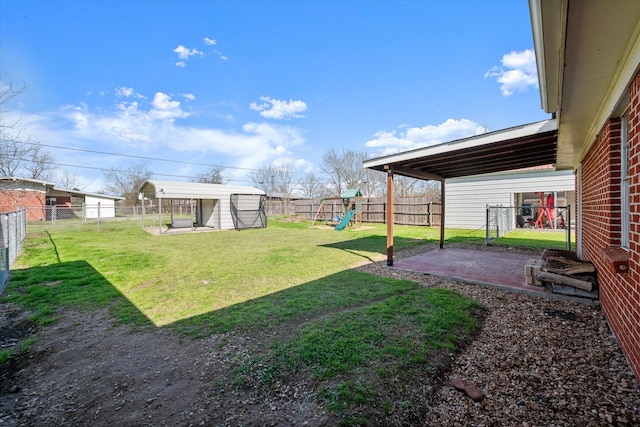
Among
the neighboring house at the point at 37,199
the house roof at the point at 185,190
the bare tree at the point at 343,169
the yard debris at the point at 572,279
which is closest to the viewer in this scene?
the yard debris at the point at 572,279

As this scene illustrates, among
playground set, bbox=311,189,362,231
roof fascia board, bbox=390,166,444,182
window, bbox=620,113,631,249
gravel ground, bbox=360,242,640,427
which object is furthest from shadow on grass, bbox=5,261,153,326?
playground set, bbox=311,189,362,231

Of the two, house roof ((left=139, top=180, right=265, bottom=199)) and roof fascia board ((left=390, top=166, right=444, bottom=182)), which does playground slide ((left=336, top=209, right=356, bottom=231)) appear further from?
roof fascia board ((left=390, top=166, right=444, bottom=182))

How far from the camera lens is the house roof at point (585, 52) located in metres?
1.37

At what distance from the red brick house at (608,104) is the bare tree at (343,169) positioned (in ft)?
97.6

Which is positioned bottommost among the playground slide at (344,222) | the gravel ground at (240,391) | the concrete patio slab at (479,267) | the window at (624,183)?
the gravel ground at (240,391)

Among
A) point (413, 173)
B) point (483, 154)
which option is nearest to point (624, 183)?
point (483, 154)

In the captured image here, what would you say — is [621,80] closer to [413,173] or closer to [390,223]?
[390,223]

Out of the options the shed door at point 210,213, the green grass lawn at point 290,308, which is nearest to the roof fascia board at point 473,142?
the green grass lawn at point 290,308

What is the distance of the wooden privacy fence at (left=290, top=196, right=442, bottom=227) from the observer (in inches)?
614

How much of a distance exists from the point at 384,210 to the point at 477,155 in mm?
11443

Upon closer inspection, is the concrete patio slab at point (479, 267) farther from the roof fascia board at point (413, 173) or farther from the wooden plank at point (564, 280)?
the roof fascia board at point (413, 173)

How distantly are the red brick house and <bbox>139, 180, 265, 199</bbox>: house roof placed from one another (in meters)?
14.5

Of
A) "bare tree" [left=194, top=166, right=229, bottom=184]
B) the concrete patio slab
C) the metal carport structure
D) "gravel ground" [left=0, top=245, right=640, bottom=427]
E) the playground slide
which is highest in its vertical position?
"bare tree" [left=194, top=166, right=229, bottom=184]

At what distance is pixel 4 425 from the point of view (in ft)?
5.93
